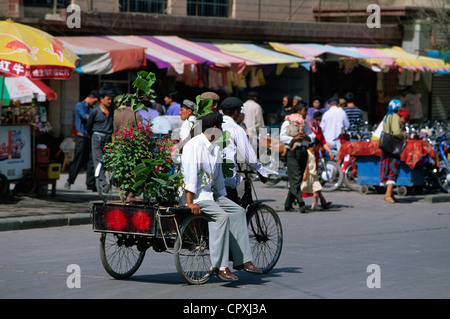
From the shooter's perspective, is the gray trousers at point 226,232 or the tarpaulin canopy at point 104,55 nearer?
the gray trousers at point 226,232

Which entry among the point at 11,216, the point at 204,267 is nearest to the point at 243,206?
the point at 204,267

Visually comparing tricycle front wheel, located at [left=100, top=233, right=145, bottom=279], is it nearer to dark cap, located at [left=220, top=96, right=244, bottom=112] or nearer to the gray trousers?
the gray trousers

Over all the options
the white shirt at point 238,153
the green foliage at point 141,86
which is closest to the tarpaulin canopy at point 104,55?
the white shirt at point 238,153

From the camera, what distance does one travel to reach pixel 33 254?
8.97 m

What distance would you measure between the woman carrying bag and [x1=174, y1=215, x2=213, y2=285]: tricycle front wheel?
7806 mm

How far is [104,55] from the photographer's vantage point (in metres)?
17.8

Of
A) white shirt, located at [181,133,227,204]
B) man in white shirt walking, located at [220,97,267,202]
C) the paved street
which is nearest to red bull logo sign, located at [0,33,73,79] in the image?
the paved street

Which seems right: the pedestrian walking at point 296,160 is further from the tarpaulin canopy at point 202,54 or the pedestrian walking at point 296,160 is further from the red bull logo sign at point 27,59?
the tarpaulin canopy at point 202,54

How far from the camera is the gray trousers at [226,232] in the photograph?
7.11 meters

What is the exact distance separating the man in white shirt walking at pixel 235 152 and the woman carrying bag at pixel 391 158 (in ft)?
20.9

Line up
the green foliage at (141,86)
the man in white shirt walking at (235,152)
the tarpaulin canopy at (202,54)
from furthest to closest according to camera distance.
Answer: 1. the tarpaulin canopy at (202,54)
2. the man in white shirt walking at (235,152)
3. the green foliage at (141,86)

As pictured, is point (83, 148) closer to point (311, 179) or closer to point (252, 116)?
point (311, 179)
